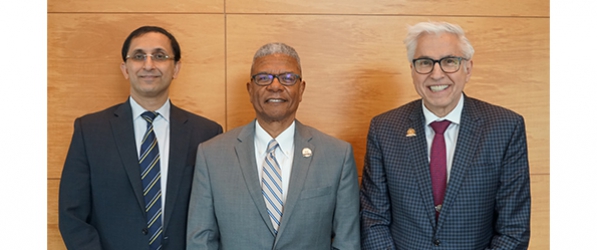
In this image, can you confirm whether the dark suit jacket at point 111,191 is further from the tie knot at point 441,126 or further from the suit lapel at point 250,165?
the tie knot at point 441,126

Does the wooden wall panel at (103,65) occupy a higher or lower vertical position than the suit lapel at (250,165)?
higher

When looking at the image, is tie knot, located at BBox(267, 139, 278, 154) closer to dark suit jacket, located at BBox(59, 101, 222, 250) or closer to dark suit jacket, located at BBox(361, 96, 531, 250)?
dark suit jacket, located at BBox(59, 101, 222, 250)

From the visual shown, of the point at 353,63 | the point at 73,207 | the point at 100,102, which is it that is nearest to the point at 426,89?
the point at 353,63

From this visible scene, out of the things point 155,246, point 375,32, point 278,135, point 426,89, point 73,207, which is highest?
point 375,32

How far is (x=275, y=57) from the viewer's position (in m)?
2.78

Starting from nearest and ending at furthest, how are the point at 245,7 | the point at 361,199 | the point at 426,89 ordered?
the point at 426,89, the point at 361,199, the point at 245,7

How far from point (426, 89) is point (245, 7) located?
1.58 m

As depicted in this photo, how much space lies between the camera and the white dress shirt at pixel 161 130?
2930 millimetres

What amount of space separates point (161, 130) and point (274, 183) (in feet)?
2.37

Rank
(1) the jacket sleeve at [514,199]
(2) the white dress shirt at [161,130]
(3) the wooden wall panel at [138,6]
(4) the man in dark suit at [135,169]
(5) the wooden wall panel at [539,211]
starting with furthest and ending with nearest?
(5) the wooden wall panel at [539,211] → (3) the wooden wall panel at [138,6] → (2) the white dress shirt at [161,130] → (4) the man in dark suit at [135,169] → (1) the jacket sleeve at [514,199]

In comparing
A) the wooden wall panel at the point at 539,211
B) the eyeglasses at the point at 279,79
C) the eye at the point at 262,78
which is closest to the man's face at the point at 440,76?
the eyeglasses at the point at 279,79

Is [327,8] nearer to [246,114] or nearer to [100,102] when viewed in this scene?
[246,114]

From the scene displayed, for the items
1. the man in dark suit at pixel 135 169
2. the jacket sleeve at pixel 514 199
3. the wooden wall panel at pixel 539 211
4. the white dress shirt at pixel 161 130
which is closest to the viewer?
the jacket sleeve at pixel 514 199

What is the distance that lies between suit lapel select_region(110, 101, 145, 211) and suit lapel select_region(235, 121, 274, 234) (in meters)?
0.53
